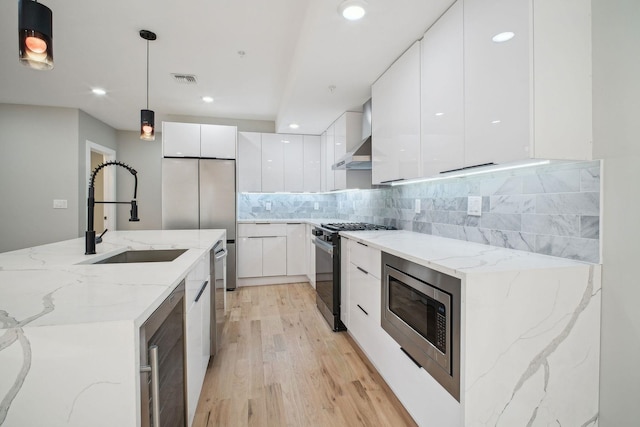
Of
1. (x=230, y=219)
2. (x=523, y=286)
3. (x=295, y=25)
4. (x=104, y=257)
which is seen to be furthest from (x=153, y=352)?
(x=230, y=219)

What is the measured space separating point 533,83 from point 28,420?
5.95 ft

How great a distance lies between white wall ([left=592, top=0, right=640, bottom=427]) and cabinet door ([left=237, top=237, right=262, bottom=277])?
143 inches

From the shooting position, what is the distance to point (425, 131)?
1856 millimetres

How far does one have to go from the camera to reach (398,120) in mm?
2174

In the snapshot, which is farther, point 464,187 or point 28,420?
point 464,187

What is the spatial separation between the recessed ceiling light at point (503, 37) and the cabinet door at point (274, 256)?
3.46 meters

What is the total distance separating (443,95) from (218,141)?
125 inches

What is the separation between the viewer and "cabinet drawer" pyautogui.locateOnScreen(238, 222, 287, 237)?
4195 millimetres

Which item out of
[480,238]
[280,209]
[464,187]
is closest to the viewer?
[480,238]

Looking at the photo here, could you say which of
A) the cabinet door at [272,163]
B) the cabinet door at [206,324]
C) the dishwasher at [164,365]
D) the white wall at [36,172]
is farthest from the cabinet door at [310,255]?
the white wall at [36,172]

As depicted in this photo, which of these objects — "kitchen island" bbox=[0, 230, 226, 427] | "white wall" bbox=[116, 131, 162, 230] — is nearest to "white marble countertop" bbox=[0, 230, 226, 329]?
"kitchen island" bbox=[0, 230, 226, 427]

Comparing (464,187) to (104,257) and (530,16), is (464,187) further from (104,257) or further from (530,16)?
(104,257)

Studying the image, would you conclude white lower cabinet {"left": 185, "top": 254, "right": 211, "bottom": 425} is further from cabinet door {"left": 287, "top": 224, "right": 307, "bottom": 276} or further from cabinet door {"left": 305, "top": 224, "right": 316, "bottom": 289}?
cabinet door {"left": 287, "top": 224, "right": 307, "bottom": 276}

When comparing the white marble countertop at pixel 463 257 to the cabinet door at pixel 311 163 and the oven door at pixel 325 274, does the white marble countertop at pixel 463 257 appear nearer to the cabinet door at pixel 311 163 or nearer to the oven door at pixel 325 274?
the oven door at pixel 325 274
